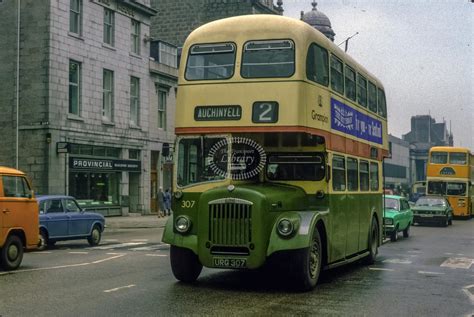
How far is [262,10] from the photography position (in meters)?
54.5

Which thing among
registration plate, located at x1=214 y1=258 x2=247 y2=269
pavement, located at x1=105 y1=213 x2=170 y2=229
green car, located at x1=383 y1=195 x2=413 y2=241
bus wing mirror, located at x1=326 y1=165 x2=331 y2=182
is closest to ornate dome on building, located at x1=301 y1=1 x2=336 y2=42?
pavement, located at x1=105 y1=213 x2=170 y2=229

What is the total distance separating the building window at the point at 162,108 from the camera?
4059cm

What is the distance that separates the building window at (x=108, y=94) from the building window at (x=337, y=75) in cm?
2359

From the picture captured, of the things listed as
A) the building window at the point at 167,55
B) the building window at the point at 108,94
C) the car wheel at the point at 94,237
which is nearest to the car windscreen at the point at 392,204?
the car wheel at the point at 94,237

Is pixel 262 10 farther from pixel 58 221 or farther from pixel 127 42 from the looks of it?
pixel 58 221

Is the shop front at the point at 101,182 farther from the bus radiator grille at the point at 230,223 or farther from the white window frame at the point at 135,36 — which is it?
the bus radiator grille at the point at 230,223

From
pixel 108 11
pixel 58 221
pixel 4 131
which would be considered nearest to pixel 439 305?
pixel 58 221

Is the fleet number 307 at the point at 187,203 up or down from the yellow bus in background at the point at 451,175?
down

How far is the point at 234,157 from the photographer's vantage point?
10.8 m

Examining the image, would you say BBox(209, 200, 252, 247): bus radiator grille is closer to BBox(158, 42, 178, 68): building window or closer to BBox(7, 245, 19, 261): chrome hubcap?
BBox(7, 245, 19, 261): chrome hubcap

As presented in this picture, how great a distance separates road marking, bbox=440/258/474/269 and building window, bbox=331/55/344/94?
5.35 m

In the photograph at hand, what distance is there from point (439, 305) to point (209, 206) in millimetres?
3693

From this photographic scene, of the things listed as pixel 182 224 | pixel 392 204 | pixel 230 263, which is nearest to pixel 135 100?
pixel 392 204

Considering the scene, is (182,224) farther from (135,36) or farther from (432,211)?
(135,36)
